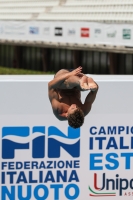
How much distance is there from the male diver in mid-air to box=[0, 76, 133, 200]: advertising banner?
1.93ft

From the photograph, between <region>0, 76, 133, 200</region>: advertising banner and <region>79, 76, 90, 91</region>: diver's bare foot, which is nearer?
<region>79, 76, 90, 91</region>: diver's bare foot

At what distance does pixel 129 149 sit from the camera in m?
6.37

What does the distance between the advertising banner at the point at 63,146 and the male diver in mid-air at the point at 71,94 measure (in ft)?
1.93

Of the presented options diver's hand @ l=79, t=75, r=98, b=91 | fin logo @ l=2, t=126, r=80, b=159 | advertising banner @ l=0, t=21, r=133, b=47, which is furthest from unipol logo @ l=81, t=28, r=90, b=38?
diver's hand @ l=79, t=75, r=98, b=91

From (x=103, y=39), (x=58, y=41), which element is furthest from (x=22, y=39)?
(x=103, y=39)

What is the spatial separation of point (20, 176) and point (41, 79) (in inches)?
48.1

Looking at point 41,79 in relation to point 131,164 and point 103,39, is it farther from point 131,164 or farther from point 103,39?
point 103,39

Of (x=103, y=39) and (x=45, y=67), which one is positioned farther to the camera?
(x=45, y=67)

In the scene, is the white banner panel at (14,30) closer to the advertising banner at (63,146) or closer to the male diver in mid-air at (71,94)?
the advertising banner at (63,146)

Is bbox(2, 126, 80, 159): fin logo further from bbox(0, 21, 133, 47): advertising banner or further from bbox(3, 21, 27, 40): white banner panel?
bbox(3, 21, 27, 40): white banner panel

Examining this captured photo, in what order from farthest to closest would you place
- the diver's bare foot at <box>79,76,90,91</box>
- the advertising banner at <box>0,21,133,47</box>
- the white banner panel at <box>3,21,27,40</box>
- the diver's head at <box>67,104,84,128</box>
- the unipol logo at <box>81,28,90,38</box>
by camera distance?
the white banner panel at <box>3,21,27,40</box>
the unipol logo at <box>81,28,90,38</box>
the advertising banner at <box>0,21,133,47</box>
the diver's head at <box>67,104,84,128</box>
the diver's bare foot at <box>79,76,90,91</box>

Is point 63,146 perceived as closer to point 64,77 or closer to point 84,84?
point 64,77

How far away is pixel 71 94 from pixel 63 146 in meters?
1.02

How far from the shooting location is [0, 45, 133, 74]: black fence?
24828mm
